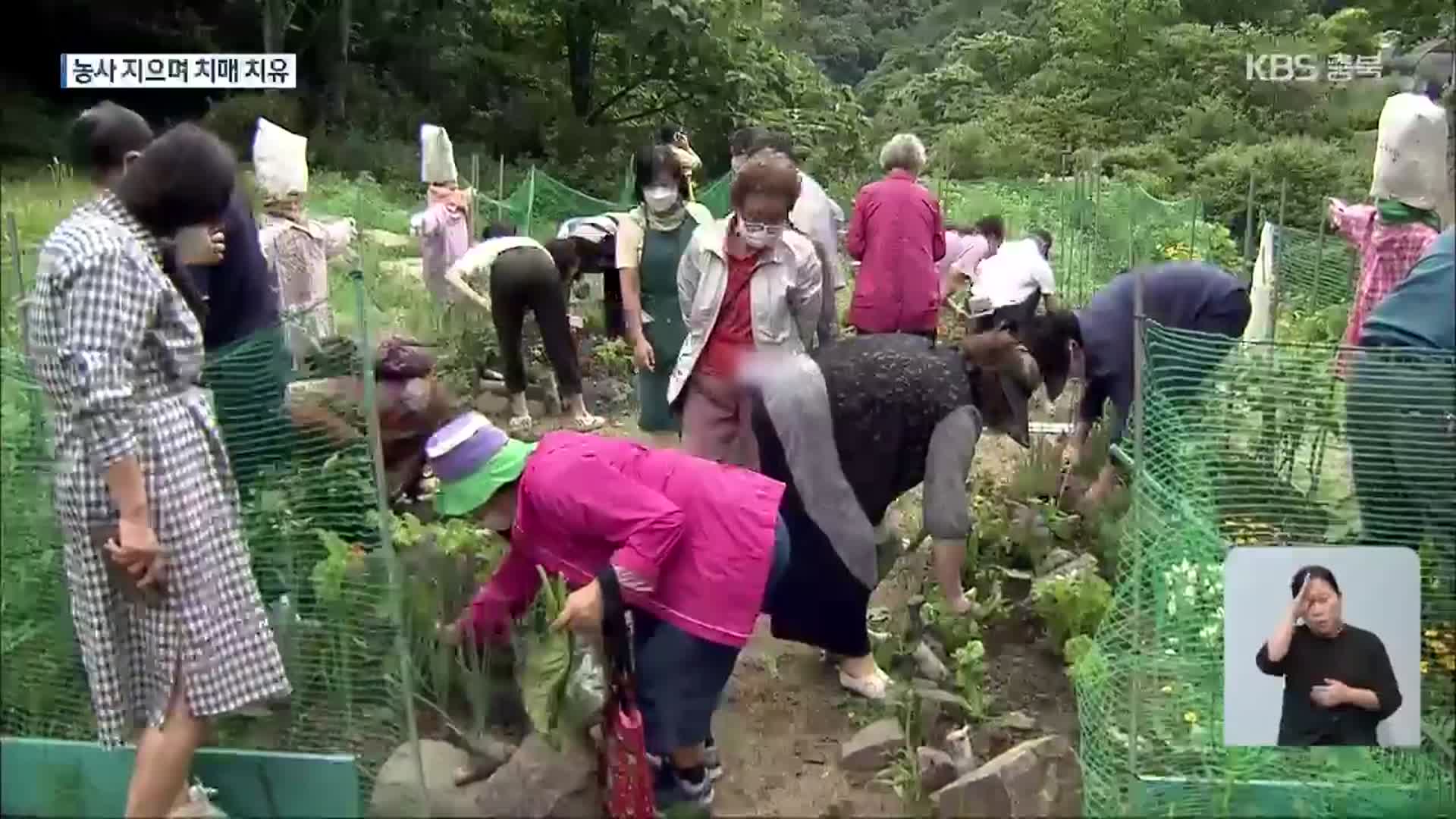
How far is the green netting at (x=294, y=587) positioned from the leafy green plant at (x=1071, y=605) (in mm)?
1583

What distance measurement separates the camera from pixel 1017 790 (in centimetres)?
289

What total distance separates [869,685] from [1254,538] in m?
1.08

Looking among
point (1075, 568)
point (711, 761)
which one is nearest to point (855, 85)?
point (1075, 568)

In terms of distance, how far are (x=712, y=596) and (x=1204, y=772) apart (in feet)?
3.51

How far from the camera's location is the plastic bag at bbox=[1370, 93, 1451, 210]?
3.69 metres

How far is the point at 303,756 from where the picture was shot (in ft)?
9.43

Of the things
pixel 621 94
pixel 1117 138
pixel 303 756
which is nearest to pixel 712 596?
pixel 303 756

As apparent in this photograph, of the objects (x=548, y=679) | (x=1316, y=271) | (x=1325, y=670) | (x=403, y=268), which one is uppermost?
(x=403, y=268)

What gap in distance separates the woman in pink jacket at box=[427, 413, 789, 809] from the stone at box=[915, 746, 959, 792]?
0.52m

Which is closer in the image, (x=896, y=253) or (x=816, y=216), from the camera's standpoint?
(x=816, y=216)

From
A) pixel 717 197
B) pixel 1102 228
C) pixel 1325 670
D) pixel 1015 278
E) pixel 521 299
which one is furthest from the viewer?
pixel 1102 228

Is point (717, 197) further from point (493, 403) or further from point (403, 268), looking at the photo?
point (493, 403)

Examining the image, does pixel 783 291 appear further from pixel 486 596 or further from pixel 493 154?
pixel 493 154

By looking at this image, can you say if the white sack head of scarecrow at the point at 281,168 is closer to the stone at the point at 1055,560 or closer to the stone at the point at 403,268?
the stone at the point at 403,268
